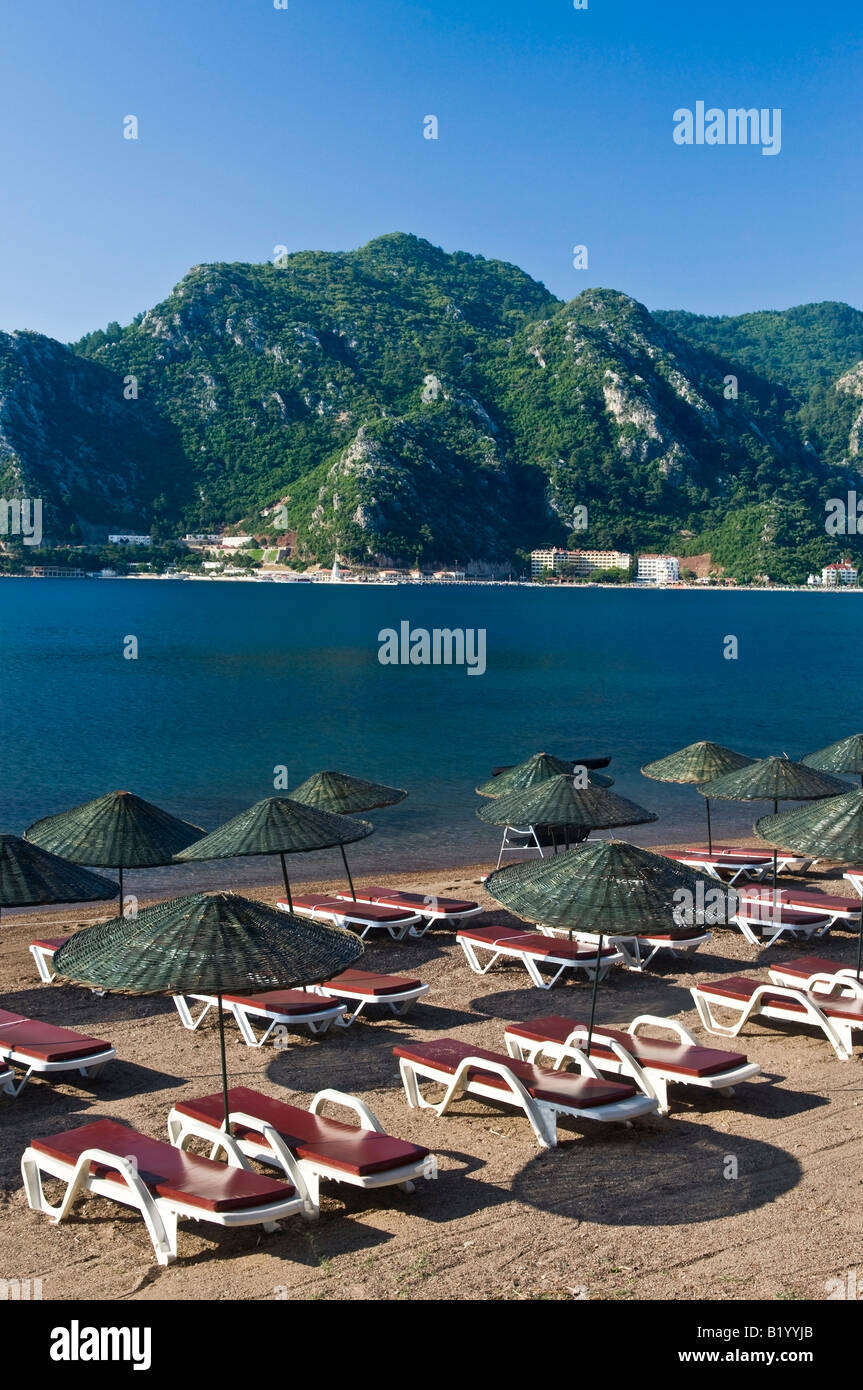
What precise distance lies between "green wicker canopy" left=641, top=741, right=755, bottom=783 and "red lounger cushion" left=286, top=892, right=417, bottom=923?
460 cm

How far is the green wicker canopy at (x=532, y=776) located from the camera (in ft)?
52.2

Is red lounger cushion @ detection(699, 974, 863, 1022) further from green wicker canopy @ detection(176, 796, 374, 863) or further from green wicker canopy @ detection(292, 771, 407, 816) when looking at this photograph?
green wicker canopy @ detection(292, 771, 407, 816)

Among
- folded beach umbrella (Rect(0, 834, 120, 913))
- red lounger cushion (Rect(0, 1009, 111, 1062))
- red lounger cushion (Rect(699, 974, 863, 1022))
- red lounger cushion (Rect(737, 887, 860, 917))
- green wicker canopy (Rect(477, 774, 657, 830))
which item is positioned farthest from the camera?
red lounger cushion (Rect(737, 887, 860, 917))

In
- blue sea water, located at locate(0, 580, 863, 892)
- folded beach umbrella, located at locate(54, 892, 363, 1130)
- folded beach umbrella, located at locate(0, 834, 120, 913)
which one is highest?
folded beach umbrella, located at locate(54, 892, 363, 1130)

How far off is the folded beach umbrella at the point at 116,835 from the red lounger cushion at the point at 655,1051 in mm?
4342

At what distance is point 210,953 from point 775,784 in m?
9.32

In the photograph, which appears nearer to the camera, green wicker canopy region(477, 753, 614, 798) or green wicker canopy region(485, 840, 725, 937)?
green wicker canopy region(485, 840, 725, 937)

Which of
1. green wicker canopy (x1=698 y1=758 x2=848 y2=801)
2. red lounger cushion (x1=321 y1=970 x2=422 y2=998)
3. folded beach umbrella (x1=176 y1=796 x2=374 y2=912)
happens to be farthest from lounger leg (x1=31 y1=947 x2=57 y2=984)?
green wicker canopy (x1=698 y1=758 x2=848 y2=801)

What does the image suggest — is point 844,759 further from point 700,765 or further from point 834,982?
point 834,982

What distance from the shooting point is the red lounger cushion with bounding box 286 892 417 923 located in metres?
13.6

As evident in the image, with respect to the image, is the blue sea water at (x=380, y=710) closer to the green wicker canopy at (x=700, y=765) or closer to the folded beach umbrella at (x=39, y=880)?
the green wicker canopy at (x=700, y=765)

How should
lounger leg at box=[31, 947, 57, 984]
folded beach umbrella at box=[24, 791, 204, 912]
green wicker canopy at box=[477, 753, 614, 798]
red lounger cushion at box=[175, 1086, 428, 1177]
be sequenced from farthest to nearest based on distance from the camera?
1. green wicker canopy at box=[477, 753, 614, 798]
2. lounger leg at box=[31, 947, 57, 984]
3. folded beach umbrella at box=[24, 791, 204, 912]
4. red lounger cushion at box=[175, 1086, 428, 1177]

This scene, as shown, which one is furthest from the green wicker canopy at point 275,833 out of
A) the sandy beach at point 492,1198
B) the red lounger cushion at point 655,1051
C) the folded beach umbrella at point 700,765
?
the folded beach umbrella at point 700,765
